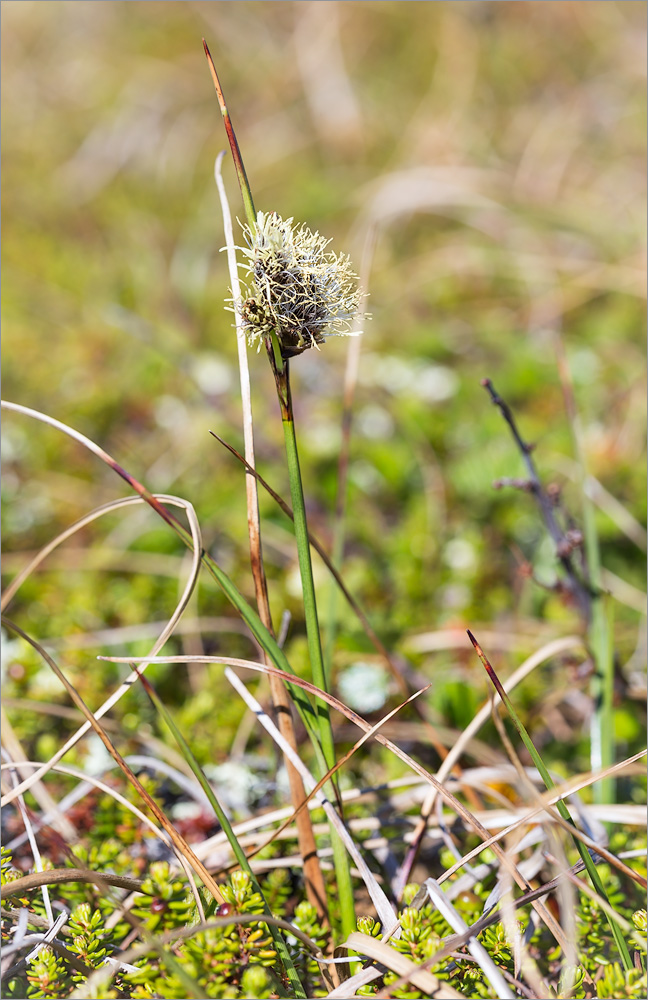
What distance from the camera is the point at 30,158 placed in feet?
16.0

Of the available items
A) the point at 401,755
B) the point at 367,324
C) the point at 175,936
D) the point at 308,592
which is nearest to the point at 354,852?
the point at 401,755

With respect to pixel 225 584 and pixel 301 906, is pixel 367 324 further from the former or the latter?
→ pixel 301 906

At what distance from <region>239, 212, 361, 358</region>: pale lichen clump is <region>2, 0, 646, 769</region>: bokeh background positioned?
68 cm

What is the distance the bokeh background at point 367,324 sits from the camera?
205cm

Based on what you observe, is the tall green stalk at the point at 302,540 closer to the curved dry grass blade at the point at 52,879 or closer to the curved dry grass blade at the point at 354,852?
the curved dry grass blade at the point at 354,852

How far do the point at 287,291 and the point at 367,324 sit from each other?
1.41 meters

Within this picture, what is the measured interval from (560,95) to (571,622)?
15.4 ft

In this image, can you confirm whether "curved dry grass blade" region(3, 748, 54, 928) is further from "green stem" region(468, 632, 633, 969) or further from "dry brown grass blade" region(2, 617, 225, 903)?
"green stem" region(468, 632, 633, 969)

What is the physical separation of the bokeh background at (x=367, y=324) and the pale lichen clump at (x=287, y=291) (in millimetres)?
684

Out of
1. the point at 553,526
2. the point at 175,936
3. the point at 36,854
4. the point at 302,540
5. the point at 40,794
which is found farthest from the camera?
the point at 553,526

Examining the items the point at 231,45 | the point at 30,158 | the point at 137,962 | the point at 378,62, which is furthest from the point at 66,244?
the point at 137,962

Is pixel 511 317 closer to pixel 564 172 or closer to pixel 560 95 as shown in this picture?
pixel 564 172

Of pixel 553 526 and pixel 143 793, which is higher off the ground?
pixel 553 526

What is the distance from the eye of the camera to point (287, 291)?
830 millimetres
